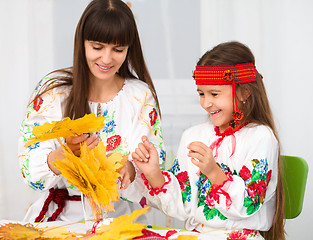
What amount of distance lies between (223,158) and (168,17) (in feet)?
4.12

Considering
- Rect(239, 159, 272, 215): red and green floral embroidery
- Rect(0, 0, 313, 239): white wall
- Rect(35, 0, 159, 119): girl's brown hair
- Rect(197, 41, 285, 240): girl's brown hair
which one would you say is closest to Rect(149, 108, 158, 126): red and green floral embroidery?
Rect(35, 0, 159, 119): girl's brown hair

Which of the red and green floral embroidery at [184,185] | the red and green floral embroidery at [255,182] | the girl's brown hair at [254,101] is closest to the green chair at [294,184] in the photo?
the girl's brown hair at [254,101]

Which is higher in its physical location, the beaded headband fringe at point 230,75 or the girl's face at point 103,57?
the girl's face at point 103,57

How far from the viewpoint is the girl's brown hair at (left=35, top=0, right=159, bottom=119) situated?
62.6 inches

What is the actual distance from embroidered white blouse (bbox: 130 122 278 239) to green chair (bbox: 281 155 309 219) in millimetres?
126

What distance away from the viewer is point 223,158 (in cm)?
166

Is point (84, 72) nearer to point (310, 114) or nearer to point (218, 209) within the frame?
point (218, 209)

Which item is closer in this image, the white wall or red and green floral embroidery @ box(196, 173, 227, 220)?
red and green floral embroidery @ box(196, 173, 227, 220)

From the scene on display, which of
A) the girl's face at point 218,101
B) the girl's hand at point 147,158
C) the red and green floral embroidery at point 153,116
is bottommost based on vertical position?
the girl's hand at point 147,158

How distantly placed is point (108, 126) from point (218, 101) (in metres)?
0.44

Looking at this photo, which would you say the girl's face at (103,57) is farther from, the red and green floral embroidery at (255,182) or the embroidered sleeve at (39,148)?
the red and green floral embroidery at (255,182)

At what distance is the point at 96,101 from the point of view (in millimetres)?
1777

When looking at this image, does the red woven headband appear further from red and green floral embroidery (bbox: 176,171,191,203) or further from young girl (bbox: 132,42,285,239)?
red and green floral embroidery (bbox: 176,171,191,203)

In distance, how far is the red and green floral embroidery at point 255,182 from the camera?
1.50 meters
